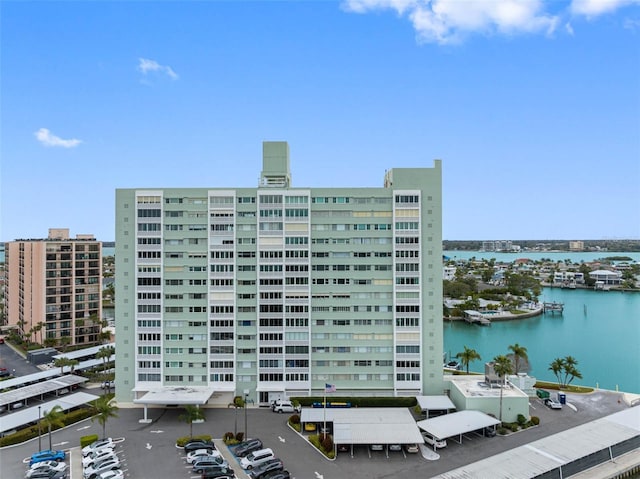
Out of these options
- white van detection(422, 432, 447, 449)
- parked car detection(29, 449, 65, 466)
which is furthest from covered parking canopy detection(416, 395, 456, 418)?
parked car detection(29, 449, 65, 466)

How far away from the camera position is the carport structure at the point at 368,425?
3922 centimetres

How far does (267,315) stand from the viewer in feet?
176

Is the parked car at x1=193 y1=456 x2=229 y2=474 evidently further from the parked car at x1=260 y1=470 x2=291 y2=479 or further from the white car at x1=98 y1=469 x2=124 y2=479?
the white car at x1=98 y1=469 x2=124 y2=479

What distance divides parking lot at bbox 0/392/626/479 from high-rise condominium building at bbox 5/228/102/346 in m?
40.7

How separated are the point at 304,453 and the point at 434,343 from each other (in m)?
22.4

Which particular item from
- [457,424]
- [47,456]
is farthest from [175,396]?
[457,424]

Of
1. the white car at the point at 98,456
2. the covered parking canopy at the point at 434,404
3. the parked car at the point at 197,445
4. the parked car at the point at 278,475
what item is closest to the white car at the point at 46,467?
the white car at the point at 98,456

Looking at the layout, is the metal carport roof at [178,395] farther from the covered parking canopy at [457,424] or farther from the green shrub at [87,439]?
the covered parking canopy at [457,424]

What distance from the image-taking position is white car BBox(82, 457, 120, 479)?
34.6 meters

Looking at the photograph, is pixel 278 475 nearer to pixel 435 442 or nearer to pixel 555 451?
pixel 435 442

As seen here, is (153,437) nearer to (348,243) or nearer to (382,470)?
(382,470)

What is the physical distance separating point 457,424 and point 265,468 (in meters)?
19.9

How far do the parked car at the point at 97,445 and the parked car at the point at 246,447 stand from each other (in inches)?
470

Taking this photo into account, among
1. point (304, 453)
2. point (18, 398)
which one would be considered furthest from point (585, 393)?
point (18, 398)
